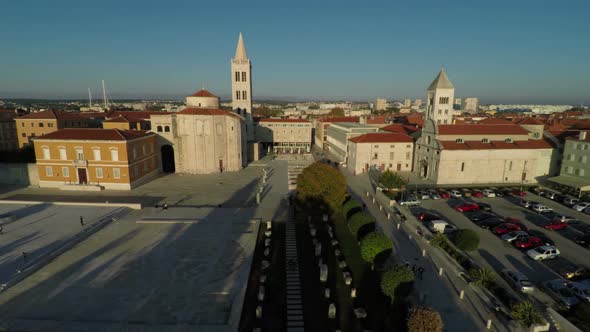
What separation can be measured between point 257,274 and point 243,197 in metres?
20.8

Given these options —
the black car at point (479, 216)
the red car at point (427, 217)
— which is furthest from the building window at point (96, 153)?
the black car at point (479, 216)

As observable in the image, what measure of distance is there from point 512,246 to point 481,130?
31.4m

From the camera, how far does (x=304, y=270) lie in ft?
79.5

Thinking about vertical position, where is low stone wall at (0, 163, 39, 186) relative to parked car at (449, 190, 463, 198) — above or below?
above

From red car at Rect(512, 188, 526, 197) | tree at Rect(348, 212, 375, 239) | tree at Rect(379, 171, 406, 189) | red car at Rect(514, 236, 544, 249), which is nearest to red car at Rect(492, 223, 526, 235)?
red car at Rect(514, 236, 544, 249)

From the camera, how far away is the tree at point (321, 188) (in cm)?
3161

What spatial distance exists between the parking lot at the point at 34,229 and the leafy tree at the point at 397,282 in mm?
25423

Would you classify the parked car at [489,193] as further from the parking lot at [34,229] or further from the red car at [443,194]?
the parking lot at [34,229]

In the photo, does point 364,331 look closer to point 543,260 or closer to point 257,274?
point 257,274

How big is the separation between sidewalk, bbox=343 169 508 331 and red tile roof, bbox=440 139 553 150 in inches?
946

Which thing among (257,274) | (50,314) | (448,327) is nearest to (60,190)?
(50,314)

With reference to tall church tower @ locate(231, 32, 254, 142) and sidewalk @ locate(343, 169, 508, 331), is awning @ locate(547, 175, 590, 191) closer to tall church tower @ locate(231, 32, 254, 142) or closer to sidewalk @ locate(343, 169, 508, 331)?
sidewalk @ locate(343, 169, 508, 331)

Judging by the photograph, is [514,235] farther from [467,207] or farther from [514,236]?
[467,207]

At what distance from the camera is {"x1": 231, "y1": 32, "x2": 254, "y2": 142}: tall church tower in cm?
7038
